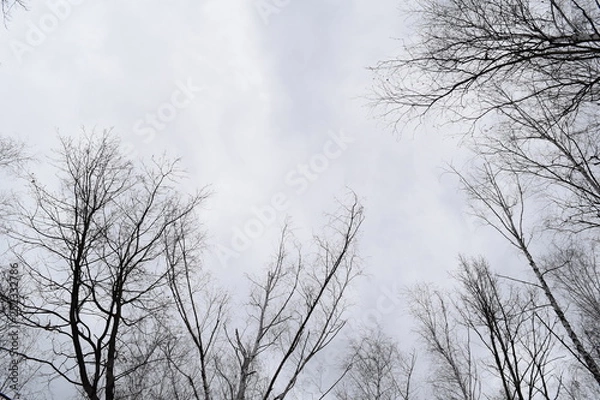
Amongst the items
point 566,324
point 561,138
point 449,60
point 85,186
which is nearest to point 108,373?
point 85,186

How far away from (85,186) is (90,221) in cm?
64

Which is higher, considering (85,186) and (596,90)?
(85,186)

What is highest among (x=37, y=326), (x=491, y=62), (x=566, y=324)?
(x=491, y=62)

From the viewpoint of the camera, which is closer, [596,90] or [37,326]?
[596,90]

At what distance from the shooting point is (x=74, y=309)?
4.25 m

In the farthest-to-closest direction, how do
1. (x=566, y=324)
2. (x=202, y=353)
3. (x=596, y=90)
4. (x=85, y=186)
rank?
(x=566, y=324) < (x=85, y=186) < (x=596, y=90) < (x=202, y=353)

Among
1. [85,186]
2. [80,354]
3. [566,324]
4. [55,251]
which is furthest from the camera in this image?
[566,324]

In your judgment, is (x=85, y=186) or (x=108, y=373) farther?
(x=85, y=186)

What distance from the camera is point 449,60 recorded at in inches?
134

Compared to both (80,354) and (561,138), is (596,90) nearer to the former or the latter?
(561,138)

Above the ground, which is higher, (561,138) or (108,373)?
(561,138)

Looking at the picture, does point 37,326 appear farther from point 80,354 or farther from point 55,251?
point 55,251

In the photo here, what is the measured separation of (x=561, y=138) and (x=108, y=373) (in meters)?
10.4

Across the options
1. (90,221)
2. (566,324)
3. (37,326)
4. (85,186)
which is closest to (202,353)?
(37,326)
